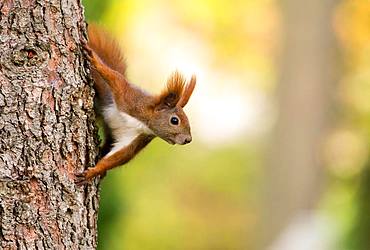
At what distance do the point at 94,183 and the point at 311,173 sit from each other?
7.62 meters

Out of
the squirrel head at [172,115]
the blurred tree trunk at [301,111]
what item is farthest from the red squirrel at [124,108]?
the blurred tree trunk at [301,111]

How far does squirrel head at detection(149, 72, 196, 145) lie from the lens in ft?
9.51

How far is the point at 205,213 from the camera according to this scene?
13234mm

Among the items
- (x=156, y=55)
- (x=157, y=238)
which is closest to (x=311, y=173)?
(x=157, y=238)

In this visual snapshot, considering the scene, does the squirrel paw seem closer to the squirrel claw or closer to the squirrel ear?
the squirrel claw

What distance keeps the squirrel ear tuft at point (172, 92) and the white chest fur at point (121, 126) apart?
4.4 inches

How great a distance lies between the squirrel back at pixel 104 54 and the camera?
2.80 m

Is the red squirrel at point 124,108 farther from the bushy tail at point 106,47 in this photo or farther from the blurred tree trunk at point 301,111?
the blurred tree trunk at point 301,111

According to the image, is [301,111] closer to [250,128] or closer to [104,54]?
[250,128]

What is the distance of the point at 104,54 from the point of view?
113 inches

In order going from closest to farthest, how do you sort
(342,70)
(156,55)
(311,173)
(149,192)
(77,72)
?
(77,72), (311,173), (342,70), (149,192), (156,55)

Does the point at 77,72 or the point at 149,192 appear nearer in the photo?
the point at 77,72

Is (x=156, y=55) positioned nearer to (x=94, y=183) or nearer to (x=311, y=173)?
(x=311, y=173)

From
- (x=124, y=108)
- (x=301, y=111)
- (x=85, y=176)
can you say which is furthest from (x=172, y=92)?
(x=301, y=111)
